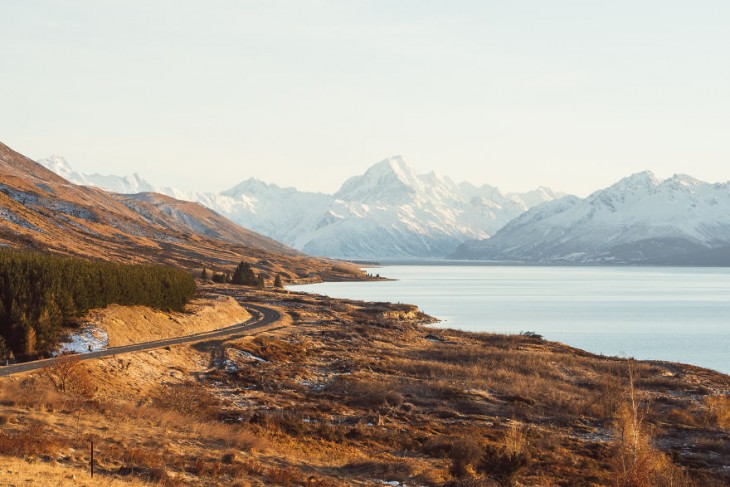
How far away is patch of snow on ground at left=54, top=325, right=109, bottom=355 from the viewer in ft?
156

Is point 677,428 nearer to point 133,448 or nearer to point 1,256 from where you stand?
point 133,448

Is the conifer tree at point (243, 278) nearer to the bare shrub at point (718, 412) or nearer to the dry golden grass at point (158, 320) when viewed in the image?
the dry golden grass at point (158, 320)

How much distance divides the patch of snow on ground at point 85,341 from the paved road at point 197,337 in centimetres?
91

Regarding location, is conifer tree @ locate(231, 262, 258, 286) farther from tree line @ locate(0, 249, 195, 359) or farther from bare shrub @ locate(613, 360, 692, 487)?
bare shrub @ locate(613, 360, 692, 487)

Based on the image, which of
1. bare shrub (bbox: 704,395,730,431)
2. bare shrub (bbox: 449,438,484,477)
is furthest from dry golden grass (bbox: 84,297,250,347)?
bare shrub (bbox: 704,395,730,431)

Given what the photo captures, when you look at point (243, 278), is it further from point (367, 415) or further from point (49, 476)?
point (49, 476)

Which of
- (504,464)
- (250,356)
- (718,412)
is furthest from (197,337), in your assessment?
(718,412)

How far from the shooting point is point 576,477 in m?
29.9

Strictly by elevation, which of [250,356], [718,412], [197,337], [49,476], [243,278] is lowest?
[718,412]

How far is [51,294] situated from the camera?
49.1 meters

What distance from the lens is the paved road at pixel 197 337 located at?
4078 cm

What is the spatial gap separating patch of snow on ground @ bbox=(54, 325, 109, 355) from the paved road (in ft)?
2.97

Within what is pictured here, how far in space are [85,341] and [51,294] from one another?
379 centimetres

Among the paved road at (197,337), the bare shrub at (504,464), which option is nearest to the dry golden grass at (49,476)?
the bare shrub at (504,464)
